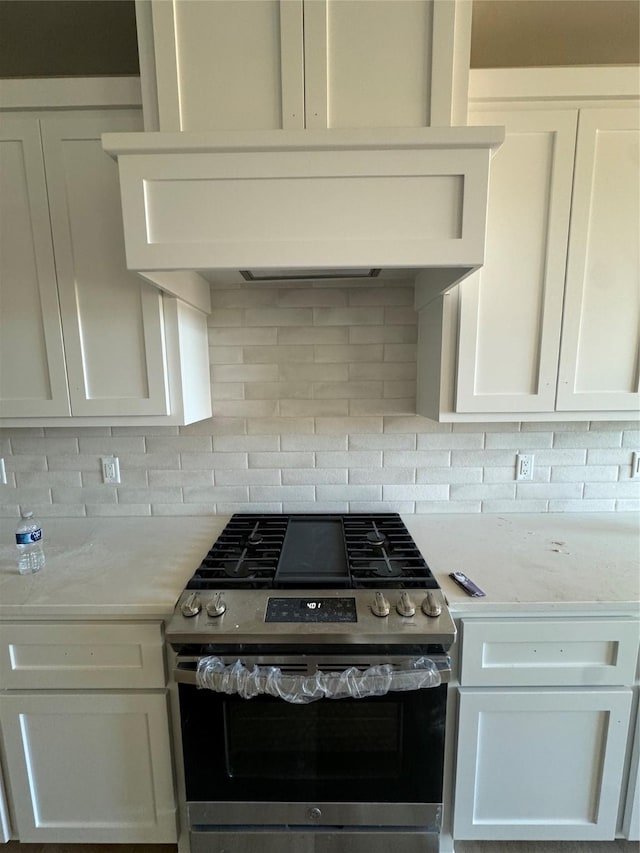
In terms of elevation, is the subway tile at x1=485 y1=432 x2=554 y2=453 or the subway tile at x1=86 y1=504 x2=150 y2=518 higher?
the subway tile at x1=485 y1=432 x2=554 y2=453

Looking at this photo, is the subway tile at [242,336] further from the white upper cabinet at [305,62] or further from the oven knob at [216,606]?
the oven knob at [216,606]

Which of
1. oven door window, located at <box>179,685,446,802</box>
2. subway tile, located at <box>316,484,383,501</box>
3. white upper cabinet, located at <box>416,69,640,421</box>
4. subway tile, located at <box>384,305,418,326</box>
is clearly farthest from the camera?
subway tile, located at <box>316,484,383,501</box>

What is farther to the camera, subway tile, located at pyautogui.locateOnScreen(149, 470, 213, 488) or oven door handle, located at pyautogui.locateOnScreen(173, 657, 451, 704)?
subway tile, located at pyautogui.locateOnScreen(149, 470, 213, 488)

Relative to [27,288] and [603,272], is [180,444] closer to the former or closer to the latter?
[27,288]

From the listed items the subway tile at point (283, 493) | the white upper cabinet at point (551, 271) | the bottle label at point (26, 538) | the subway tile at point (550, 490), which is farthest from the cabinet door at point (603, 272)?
the bottle label at point (26, 538)

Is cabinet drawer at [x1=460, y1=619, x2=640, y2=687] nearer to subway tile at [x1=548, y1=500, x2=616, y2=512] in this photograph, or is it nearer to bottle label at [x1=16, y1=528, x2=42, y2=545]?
subway tile at [x1=548, y1=500, x2=616, y2=512]

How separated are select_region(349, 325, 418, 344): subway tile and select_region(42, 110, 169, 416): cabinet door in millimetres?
760

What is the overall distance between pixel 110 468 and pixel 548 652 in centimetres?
174

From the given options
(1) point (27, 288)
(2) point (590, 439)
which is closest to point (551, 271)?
(2) point (590, 439)

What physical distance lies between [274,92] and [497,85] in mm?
700

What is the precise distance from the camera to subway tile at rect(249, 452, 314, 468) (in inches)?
65.2

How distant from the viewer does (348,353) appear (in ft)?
5.24

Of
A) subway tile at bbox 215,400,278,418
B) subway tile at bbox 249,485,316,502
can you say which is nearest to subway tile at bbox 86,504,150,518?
Answer: subway tile at bbox 249,485,316,502

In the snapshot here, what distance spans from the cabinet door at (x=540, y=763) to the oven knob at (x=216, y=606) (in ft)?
2.48
